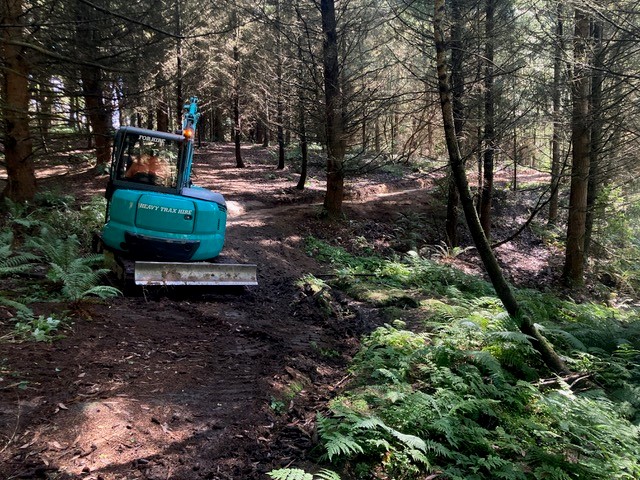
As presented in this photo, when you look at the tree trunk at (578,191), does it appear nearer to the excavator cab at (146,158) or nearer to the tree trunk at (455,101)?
the tree trunk at (455,101)

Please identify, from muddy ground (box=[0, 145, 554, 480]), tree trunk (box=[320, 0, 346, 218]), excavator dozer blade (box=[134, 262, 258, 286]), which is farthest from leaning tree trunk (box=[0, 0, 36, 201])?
tree trunk (box=[320, 0, 346, 218])

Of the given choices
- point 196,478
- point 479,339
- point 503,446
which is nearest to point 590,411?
point 503,446

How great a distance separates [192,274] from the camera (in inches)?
287

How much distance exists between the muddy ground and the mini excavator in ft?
1.37

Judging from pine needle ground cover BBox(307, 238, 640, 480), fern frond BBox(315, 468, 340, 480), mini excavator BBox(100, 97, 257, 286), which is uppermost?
mini excavator BBox(100, 97, 257, 286)

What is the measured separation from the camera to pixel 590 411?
4176 millimetres

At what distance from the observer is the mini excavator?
279 inches

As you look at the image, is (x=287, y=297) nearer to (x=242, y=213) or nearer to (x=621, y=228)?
(x=242, y=213)

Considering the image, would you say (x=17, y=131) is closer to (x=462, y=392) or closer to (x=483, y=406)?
(x=462, y=392)

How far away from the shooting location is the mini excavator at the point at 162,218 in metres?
7.09

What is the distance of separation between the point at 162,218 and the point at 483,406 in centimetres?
540

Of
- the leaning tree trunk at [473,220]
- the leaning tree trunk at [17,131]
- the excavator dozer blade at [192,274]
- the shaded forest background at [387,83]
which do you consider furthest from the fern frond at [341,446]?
the leaning tree trunk at [17,131]

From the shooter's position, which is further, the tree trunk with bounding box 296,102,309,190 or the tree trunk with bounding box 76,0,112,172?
the tree trunk with bounding box 296,102,309,190

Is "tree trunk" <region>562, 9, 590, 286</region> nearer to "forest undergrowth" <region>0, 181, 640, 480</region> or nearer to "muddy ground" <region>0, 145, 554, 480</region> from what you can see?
"forest undergrowth" <region>0, 181, 640, 480</region>
